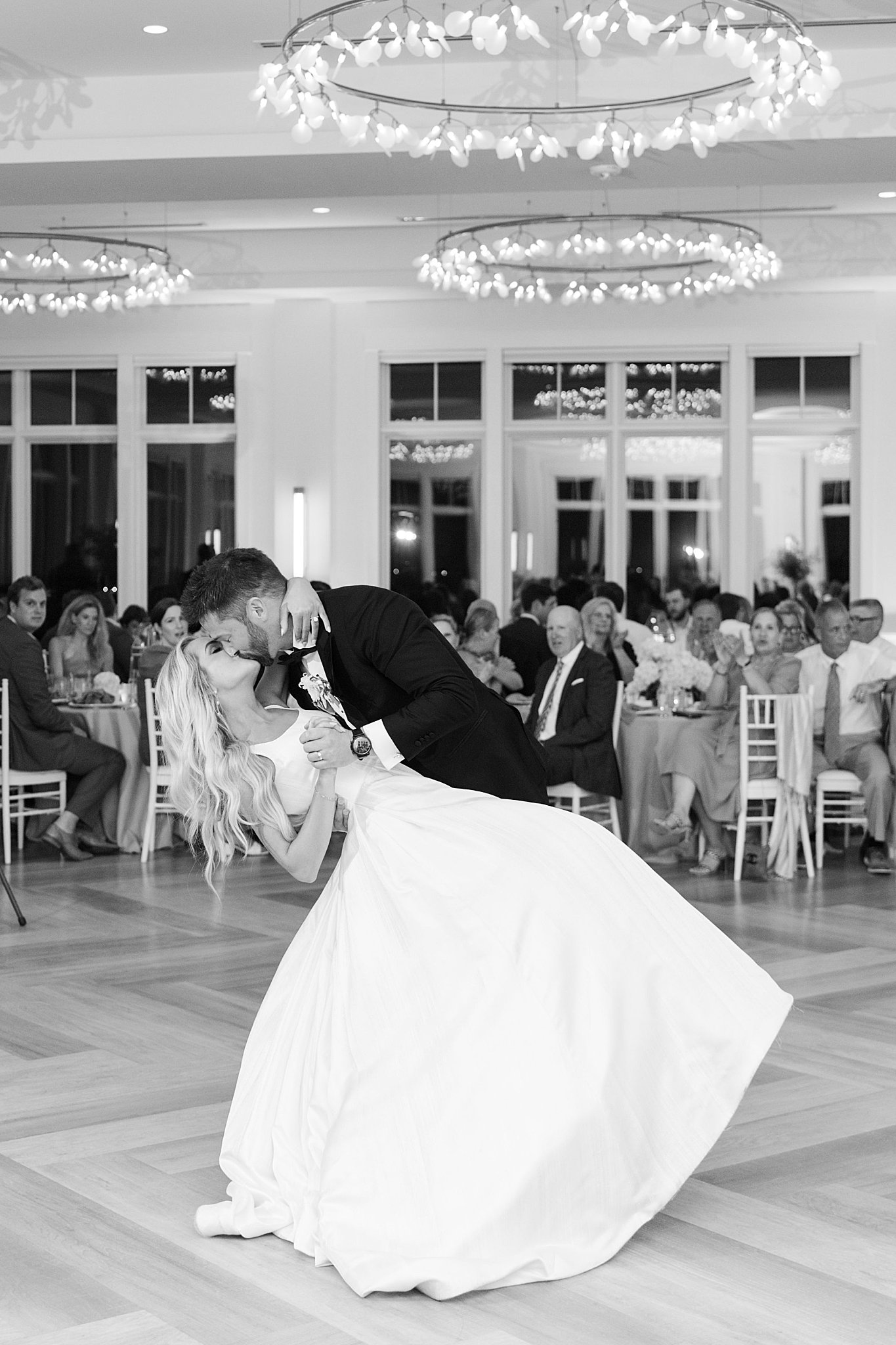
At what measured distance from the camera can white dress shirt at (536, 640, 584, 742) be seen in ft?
25.8

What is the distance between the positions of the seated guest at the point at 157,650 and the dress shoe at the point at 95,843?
50cm

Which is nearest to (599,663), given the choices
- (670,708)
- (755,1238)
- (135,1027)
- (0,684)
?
(670,708)

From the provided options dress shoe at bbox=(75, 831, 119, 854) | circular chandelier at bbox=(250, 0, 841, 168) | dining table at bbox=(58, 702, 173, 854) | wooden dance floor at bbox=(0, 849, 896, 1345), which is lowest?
wooden dance floor at bbox=(0, 849, 896, 1345)

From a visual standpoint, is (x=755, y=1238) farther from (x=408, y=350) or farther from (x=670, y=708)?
(x=408, y=350)

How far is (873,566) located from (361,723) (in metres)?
10.3

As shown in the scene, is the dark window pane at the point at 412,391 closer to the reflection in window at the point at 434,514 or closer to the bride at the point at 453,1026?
the reflection in window at the point at 434,514

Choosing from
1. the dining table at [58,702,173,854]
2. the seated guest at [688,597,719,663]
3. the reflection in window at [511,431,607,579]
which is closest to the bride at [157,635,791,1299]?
the dining table at [58,702,173,854]

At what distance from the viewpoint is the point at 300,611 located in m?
3.21

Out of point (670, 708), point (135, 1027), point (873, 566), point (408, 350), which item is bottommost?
point (135, 1027)

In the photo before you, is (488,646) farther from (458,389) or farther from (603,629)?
(458,389)

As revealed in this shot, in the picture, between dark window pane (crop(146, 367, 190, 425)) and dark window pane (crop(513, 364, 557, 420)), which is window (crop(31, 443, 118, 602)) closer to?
dark window pane (crop(146, 367, 190, 425))

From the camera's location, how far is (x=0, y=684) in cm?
796

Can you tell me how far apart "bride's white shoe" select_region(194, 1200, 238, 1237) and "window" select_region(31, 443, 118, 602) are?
11445 millimetres

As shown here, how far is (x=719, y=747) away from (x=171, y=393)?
25.9 ft
